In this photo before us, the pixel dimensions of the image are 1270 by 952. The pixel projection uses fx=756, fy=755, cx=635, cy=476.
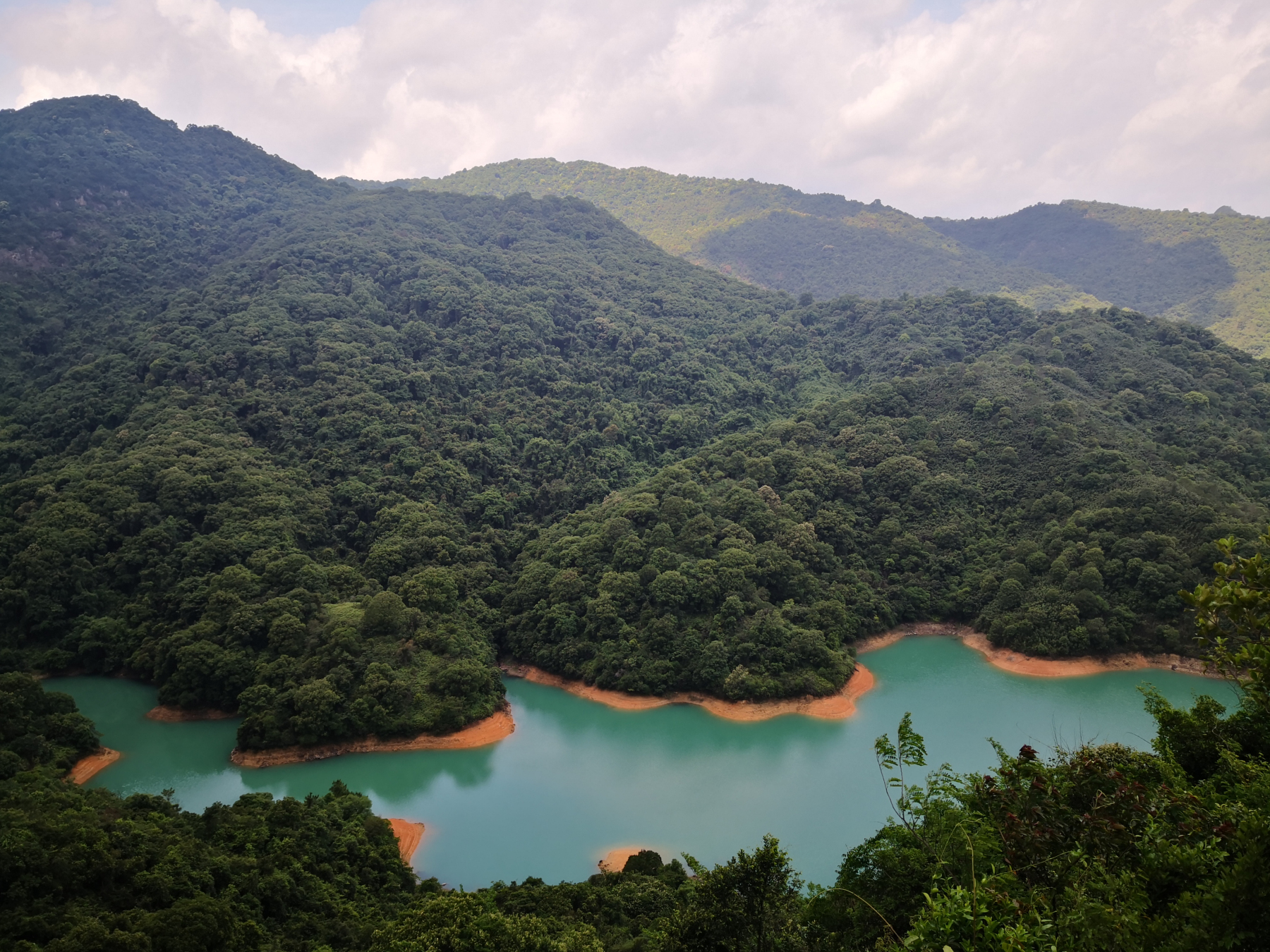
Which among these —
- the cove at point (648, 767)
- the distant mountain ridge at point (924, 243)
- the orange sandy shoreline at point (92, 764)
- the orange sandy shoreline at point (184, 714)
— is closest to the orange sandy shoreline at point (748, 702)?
the cove at point (648, 767)

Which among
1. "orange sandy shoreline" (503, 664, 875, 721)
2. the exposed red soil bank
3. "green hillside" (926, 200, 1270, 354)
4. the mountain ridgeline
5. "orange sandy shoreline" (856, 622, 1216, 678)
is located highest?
"green hillside" (926, 200, 1270, 354)

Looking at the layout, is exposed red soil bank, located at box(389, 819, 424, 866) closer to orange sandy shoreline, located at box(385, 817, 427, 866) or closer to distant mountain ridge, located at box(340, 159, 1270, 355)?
orange sandy shoreline, located at box(385, 817, 427, 866)

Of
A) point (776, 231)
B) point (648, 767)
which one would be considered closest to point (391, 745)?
point (648, 767)

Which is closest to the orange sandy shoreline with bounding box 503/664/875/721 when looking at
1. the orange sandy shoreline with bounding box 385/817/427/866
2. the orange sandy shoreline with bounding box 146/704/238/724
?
the orange sandy shoreline with bounding box 385/817/427/866

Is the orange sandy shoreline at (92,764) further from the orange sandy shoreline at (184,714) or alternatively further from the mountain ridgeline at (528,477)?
the mountain ridgeline at (528,477)

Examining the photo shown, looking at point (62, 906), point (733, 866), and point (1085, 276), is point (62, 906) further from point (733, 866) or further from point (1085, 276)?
point (1085, 276)

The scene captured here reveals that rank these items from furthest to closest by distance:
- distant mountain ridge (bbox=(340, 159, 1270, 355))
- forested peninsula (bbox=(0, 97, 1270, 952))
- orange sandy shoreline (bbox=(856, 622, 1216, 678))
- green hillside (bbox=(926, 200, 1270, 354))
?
distant mountain ridge (bbox=(340, 159, 1270, 355)), green hillside (bbox=(926, 200, 1270, 354)), orange sandy shoreline (bbox=(856, 622, 1216, 678)), forested peninsula (bbox=(0, 97, 1270, 952))
